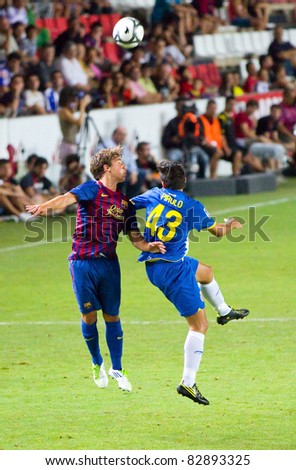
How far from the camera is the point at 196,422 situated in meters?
8.20

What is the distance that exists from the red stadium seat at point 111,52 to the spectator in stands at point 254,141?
305 centimetres

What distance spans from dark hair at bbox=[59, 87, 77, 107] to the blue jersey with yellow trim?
35.7 ft

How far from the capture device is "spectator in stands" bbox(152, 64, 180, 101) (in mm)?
23234

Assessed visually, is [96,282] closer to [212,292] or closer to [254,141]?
[212,292]

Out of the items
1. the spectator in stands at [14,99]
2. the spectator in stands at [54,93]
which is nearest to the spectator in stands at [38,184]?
the spectator in stands at [14,99]

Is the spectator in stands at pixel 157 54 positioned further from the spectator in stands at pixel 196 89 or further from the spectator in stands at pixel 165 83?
the spectator in stands at pixel 196 89

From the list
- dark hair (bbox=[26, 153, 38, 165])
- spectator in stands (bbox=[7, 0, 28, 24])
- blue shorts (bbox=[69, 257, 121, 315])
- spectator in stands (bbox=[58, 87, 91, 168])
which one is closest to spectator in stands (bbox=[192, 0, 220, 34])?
spectator in stands (bbox=[7, 0, 28, 24])

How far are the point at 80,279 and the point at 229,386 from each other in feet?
4.83

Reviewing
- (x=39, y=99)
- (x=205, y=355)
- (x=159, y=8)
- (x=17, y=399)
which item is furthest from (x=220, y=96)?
(x=17, y=399)

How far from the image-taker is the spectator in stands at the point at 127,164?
762 inches

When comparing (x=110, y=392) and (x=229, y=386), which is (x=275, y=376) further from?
(x=110, y=392)

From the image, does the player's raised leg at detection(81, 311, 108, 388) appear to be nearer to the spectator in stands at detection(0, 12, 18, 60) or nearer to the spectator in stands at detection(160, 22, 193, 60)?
the spectator in stands at detection(0, 12, 18, 60)

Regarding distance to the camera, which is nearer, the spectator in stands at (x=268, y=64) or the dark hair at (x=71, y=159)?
the dark hair at (x=71, y=159)

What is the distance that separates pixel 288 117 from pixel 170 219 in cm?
1709
